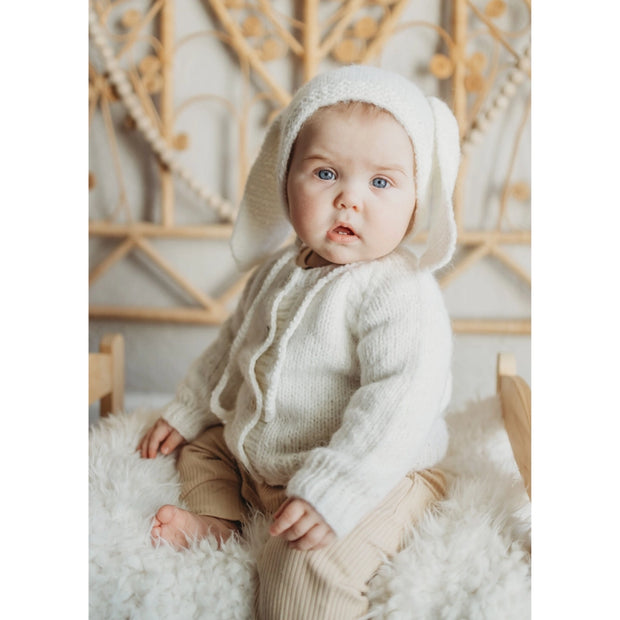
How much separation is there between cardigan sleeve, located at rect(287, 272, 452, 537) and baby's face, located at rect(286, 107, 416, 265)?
0.20 feet

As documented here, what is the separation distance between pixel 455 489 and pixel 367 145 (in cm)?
38

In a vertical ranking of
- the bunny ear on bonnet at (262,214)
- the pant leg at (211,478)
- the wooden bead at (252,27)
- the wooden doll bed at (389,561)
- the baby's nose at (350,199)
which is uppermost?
the wooden bead at (252,27)

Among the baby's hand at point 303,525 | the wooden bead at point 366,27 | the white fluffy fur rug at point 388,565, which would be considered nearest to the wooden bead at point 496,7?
the wooden bead at point 366,27

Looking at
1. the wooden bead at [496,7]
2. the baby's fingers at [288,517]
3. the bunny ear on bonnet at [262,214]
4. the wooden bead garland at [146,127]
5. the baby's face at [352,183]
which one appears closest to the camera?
the baby's fingers at [288,517]

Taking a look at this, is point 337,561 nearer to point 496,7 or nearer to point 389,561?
point 389,561

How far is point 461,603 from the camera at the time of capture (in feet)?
1.94

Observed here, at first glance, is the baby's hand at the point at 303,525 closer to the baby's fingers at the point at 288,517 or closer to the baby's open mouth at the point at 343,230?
the baby's fingers at the point at 288,517

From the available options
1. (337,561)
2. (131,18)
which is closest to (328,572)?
(337,561)

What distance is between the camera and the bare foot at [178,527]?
70cm

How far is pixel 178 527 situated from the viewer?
71 cm

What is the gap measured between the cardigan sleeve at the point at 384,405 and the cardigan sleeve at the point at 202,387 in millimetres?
249

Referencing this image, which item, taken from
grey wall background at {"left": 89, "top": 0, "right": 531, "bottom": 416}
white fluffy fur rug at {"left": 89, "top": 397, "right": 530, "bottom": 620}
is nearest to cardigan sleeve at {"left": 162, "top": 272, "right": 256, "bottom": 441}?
white fluffy fur rug at {"left": 89, "top": 397, "right": 530, "bottom": 620}

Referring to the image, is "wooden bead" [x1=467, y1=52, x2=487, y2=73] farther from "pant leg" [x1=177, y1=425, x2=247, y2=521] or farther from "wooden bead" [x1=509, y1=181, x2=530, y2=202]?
"pant leg" [x1=177, y1=425, x2=247, y2=521]
